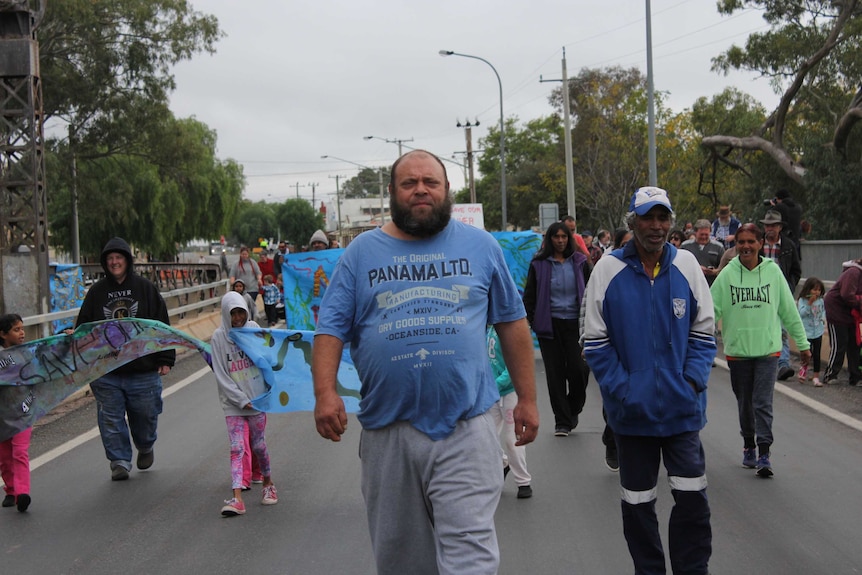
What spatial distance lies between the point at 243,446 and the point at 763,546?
11.4ft

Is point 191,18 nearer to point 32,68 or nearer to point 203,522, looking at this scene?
point 32,68

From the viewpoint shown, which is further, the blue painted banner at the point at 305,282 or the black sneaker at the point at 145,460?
A: the blue painted banner at the point at 305,282

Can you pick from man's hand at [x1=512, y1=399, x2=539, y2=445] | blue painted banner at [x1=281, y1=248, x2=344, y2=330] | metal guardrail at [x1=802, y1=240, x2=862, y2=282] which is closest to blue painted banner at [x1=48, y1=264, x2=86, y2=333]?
blue painted banner at [x1=281, y1=248, x2=344, y2=330]

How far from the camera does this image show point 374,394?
4.01 meters

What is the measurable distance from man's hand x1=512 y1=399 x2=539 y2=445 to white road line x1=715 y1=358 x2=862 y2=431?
20.8 ft

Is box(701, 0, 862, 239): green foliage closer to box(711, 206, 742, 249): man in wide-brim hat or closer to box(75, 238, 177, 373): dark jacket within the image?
box(711, 206, 742, 249): man in wide-brim hat

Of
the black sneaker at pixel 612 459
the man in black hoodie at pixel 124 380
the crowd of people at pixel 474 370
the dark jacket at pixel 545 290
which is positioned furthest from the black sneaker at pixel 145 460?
the black sneaker at pixel 612 459

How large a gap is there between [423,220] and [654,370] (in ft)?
4.82

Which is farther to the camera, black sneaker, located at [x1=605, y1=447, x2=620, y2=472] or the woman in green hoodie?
black sneaker, located at [x1=605, y1=447, x2=620, y2=472]

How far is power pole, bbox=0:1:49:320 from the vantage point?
1825cm

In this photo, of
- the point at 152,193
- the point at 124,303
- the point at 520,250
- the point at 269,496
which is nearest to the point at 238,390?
the point at 269,496

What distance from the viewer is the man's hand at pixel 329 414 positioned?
395 cm

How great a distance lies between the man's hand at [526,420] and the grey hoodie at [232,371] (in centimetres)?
354

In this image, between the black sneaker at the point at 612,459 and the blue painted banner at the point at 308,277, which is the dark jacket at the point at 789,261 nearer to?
the blue painted banner at the point at 308,277
